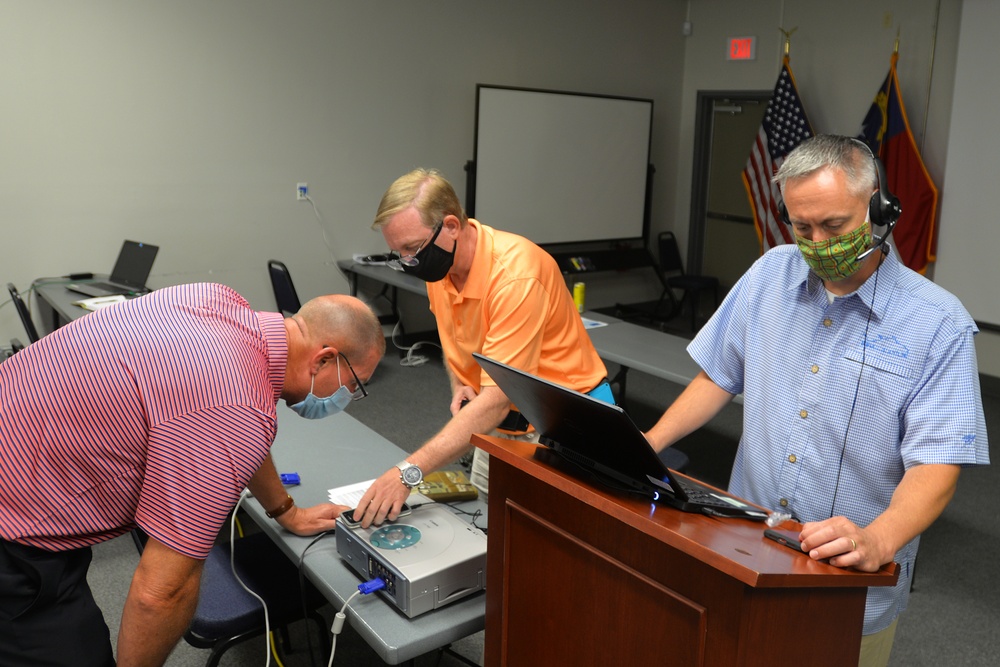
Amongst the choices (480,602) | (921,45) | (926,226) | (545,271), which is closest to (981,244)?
(926,226)

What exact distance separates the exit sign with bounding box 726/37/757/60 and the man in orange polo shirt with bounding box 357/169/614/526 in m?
5.59

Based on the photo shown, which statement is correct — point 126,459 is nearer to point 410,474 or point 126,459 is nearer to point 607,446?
point 410,474

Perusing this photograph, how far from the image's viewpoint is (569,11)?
6.91 metres

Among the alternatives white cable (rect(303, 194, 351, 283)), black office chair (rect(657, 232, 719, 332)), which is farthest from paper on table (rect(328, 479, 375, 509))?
black office chair (rect(657, 232, 719, 332))

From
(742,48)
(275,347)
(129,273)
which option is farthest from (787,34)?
(275,347)

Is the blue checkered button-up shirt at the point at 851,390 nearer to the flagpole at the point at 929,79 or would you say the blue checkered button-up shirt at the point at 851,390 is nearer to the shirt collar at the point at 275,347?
the shirt collar at the point at 275,347

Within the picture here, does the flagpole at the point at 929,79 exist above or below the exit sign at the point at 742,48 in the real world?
below

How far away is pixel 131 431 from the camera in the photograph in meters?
1.37

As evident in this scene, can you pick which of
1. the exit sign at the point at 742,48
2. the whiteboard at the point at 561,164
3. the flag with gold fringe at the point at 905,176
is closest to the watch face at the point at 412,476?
the whiteboard at the point at 561,164

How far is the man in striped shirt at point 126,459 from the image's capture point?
1.35 meters

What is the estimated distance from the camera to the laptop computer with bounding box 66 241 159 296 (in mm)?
4891

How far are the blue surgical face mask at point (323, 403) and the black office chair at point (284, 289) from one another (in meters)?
3.29

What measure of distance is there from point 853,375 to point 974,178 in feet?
16.1

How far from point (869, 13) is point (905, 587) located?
228 inches
